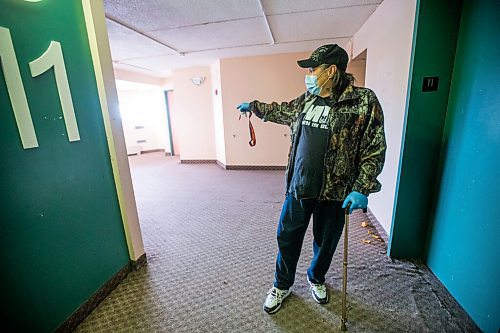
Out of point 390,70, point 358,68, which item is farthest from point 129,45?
point 358,68

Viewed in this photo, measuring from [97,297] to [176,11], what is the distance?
8.05 ft

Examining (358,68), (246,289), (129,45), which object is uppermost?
(129,45)

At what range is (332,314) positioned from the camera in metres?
1.39

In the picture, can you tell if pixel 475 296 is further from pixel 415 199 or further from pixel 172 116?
pixel 172 116

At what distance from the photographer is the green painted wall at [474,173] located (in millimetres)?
1135

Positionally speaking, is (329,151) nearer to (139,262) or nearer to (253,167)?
(139,262)

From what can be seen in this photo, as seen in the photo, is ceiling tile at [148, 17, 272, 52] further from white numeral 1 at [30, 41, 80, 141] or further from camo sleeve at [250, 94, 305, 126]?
white numeral 1 at [30, 41, 80, 141]

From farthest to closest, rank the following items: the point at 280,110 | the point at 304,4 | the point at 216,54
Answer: the point at 216,54
the point at 304,4
the point at 280,110

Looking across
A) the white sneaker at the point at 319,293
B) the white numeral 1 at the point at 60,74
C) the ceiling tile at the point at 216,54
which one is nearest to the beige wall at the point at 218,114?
the ceiling tile at the point at 216,54

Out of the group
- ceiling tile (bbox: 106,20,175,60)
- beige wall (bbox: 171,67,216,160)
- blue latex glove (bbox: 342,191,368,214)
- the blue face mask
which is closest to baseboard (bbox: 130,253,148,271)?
blue latex glove (bbox: 342,191,368,214)

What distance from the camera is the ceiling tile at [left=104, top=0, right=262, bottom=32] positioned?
2.08m

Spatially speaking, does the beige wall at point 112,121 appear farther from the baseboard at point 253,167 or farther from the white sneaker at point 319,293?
the baseboard at point 253,167

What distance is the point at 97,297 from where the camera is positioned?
4.99 ft

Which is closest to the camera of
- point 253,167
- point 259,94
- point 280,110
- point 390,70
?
point 280,110
